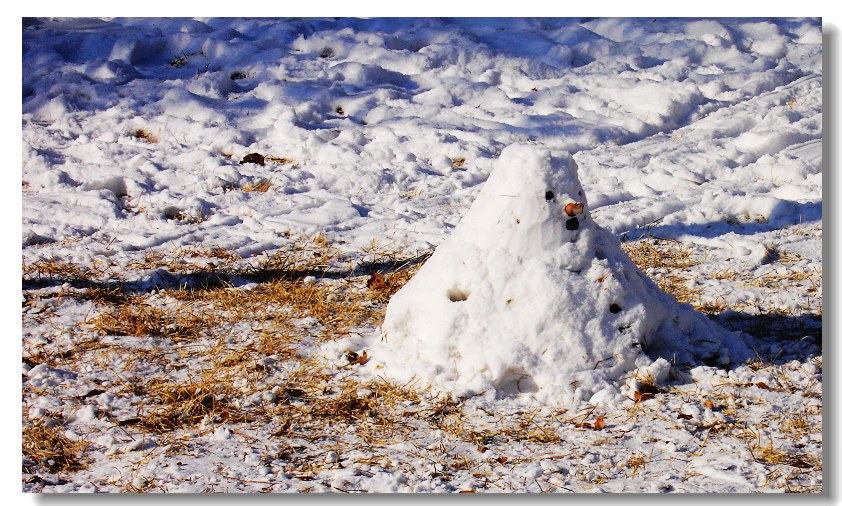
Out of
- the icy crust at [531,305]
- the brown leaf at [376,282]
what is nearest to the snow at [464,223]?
the icy crust at [531,305]

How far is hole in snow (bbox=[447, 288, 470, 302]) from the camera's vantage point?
11.4 ft

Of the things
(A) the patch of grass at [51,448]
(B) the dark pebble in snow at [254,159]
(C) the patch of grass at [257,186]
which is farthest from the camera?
(B) the dark pebble in snow at [254,159]

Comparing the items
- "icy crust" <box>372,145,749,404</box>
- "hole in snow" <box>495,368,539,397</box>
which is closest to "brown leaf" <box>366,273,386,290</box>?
"icy crust" <box>372,145,749,404</box>

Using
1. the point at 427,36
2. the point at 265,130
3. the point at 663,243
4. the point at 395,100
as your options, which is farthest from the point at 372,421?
the point at 427,36

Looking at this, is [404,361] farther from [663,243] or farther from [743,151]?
[743,151]

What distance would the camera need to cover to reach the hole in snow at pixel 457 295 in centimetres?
348

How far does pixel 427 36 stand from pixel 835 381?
6.42m

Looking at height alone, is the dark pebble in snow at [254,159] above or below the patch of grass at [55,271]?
above

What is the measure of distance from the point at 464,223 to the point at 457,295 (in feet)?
1.02

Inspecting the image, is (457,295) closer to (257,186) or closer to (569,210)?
(569,210)

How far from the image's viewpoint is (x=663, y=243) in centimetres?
535

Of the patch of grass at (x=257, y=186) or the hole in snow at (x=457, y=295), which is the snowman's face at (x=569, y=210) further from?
the patch of grass at (x=257, y=186)

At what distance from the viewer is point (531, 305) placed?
132 inches

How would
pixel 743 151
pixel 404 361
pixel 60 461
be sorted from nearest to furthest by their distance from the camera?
pixel 60 461, pixel 404 361, pixel 743 151
